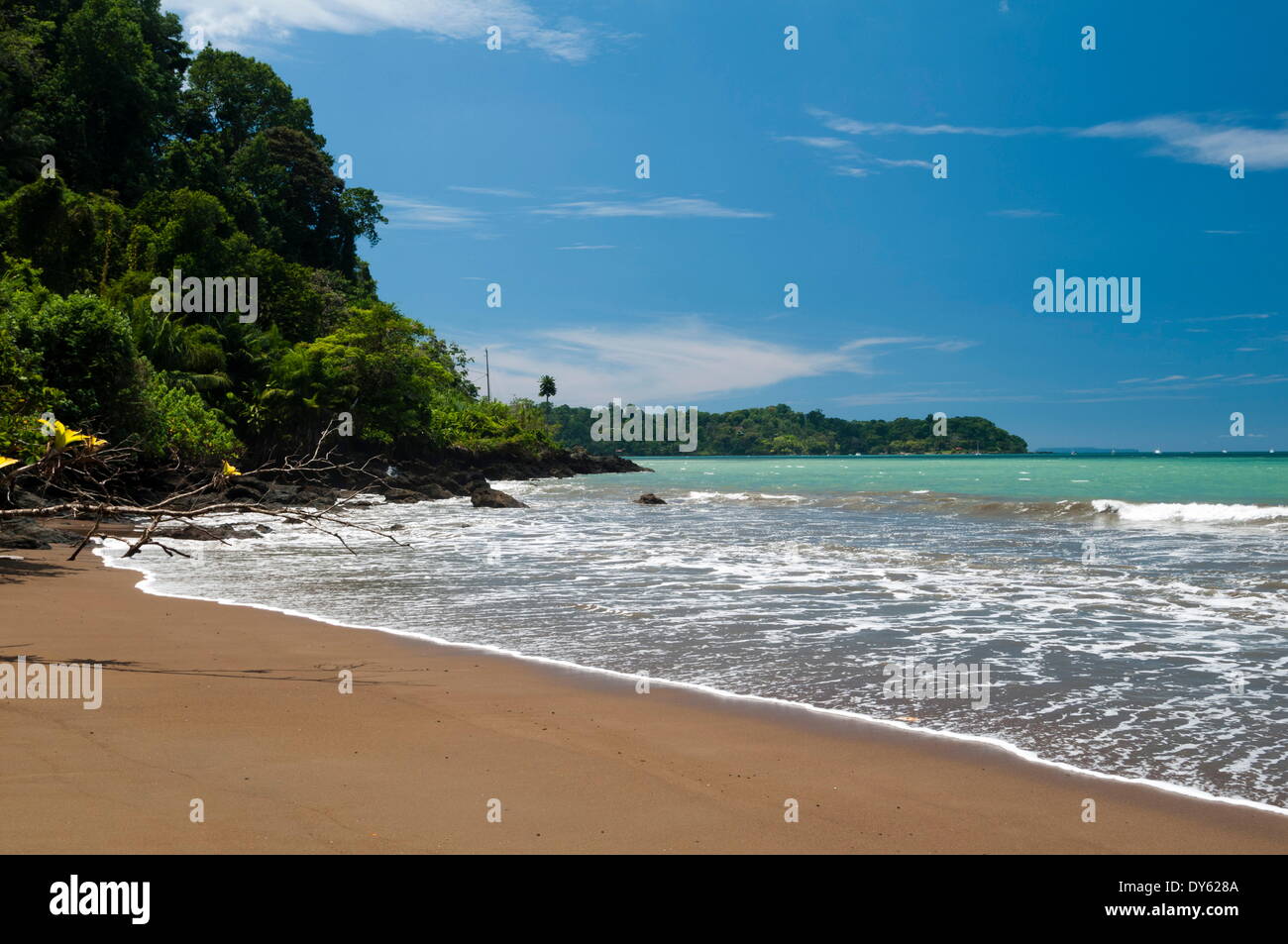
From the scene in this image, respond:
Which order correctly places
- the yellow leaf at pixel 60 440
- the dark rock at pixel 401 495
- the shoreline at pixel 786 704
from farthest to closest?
the dark rock at pixel 401 495
the yellow leaf at pixel 60 440
the shoreline at pixel 786 704

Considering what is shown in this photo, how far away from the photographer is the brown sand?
12.7 feet

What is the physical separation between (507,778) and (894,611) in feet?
23.3

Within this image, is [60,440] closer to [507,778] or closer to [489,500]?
[507,778]

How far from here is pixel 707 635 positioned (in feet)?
30.0

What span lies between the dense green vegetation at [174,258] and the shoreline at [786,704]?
852 cm

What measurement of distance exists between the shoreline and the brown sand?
0.09 metres

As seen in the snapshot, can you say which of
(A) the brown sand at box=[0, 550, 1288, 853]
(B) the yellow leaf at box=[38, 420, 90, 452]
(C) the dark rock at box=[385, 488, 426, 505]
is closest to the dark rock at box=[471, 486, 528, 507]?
(C) the dark rock at box=[385, 488, 426, 505]

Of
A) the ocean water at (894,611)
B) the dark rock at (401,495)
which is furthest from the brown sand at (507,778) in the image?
the dark rock at (401,495)

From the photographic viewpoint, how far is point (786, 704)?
6547 mm

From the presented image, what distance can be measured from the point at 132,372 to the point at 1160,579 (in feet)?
81.0

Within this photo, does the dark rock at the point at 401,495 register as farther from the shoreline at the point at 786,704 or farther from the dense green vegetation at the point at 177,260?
the shoreline at the point at 786,704

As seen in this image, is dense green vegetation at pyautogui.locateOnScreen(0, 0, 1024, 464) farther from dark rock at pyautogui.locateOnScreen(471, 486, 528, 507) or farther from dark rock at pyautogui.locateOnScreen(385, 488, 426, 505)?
dark rock at pyautogui.locateOnScreen(471, 486, 528, 507)

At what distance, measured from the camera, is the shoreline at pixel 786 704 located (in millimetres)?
4734
